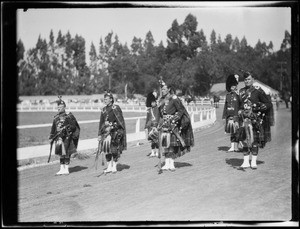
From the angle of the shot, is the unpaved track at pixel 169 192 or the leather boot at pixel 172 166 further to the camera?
the leather boot at pixel 172 166

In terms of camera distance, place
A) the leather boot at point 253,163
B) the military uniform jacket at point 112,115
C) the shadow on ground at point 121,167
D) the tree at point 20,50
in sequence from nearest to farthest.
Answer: the tree at point 20,50, the leather boot at point 253,163, the military uniform jacket at point 112,115, the shadow on ground at point 121,167

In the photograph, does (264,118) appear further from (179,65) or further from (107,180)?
(107,180)

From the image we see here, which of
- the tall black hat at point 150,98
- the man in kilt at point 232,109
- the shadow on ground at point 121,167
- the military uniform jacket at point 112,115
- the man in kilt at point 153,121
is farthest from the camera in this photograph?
the man in kilt at point 153,121

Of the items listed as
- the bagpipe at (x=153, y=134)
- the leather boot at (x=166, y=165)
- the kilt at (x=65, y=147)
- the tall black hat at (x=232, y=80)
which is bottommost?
the leather boot at (x=166, y=165)

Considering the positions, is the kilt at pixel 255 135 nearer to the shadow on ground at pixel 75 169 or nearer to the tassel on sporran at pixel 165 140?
the tassel on sporran at pixel 165 140

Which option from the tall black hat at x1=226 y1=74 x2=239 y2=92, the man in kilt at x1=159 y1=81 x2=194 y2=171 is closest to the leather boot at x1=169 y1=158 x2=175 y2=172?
the man in kilt at x1=159 y1=81 x2=194 y2=171

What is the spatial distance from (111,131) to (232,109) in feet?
9.87

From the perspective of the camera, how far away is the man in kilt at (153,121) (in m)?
9.02

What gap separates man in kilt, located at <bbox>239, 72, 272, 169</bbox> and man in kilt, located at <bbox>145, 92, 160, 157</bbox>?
2.00 m

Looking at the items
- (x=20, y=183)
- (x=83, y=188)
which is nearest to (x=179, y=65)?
(x=83, y=188)

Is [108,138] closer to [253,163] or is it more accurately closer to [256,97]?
[253,163]

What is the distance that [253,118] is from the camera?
822 cm

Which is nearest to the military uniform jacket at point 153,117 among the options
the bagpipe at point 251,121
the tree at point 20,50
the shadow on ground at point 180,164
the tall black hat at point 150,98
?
the tall black hat at point 150,98

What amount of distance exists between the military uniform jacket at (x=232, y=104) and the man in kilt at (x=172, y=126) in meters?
1.21
